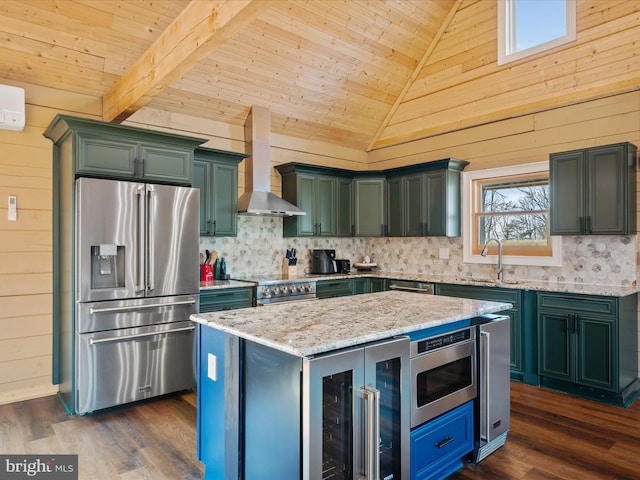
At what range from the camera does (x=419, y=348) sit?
87.5 inches

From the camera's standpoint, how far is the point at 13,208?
3631 millimetres

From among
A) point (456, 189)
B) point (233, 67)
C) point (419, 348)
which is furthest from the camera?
point (456, 189)

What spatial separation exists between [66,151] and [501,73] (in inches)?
178

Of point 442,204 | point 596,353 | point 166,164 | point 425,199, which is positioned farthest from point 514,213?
point 166,164

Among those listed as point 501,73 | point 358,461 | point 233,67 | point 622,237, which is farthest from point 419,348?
point 501,73

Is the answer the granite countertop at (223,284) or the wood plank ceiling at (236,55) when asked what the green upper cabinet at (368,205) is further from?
the granite countertop at (223,284)

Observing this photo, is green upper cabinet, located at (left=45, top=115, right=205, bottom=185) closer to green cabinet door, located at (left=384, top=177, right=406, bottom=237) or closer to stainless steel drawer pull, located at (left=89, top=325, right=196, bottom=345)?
stainless steel drawer pull, located at (left=89, top=325, right=196, bottom=345)

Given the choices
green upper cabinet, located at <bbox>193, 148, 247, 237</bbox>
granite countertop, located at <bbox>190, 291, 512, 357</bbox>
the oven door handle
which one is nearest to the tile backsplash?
green upper cabinet, located at <bbox>193, 148, 247, 237</bbox>

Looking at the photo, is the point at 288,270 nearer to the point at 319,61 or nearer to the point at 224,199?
the point at 224,199

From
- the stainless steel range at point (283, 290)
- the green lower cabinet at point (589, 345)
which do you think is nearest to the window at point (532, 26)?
the green lower cabinet at point (589, 345)

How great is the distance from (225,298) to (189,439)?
4.93ft

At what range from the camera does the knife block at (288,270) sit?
530 cm

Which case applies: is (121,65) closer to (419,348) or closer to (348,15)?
(348,15)

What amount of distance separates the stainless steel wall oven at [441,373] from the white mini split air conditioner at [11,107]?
3607 mm
